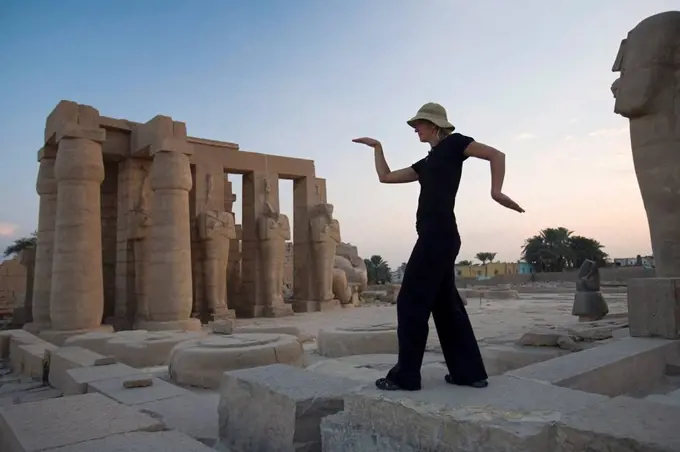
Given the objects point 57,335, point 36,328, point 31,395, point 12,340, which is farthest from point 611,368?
point 36,328

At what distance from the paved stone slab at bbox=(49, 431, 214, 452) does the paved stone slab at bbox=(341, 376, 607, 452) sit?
2.45ft

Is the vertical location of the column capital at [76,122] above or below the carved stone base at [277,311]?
above

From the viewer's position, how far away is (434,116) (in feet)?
8.71

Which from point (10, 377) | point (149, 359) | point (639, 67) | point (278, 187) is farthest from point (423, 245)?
point (278, 187)

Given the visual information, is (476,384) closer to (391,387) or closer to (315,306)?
(391,387)

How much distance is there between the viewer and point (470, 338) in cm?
262

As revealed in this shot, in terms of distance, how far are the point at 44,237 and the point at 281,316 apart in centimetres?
600

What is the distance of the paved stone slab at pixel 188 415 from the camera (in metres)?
3.23

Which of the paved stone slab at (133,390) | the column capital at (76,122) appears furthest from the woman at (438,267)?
the column capital at (76,122)

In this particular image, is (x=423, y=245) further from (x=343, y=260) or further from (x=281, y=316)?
(x=343, y=260)

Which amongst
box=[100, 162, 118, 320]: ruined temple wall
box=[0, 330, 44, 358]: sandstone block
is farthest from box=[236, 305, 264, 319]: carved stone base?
box=[0, 330, 44, 358]: sandstone block

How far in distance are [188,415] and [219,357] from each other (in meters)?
1.81

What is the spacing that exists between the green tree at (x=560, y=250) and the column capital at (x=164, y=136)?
37.1 m

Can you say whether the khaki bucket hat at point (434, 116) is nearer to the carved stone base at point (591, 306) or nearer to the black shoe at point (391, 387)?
the black shoe at point (391, 387)
